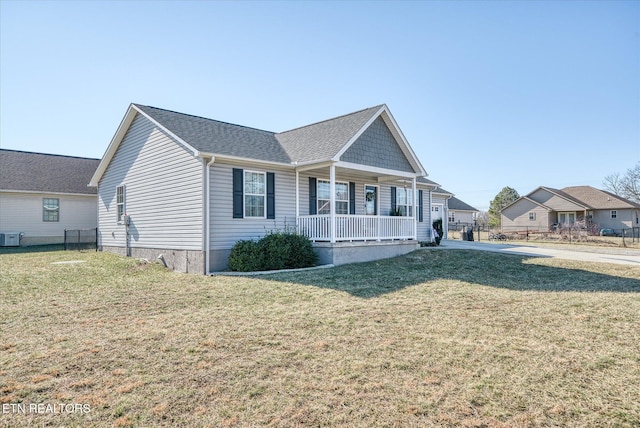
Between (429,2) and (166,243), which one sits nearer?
(429,2)

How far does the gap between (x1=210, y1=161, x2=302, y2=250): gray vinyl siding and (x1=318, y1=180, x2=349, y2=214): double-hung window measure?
1.50 meters

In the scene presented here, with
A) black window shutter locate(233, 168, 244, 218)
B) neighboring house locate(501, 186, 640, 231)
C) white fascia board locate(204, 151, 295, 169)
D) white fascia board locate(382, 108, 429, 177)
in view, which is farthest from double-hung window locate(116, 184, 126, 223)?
neighboring house locate(501, 186, 640, 231)

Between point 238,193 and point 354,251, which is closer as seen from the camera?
point 238,193

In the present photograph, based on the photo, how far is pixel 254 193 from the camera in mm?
12781

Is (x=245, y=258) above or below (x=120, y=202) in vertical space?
below

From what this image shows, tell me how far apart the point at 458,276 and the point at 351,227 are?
4117 millimetres

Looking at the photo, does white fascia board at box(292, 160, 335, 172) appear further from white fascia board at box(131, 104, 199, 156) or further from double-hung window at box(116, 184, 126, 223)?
double-hung window at box(116, 184, 126, 223)

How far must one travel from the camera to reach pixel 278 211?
13.4 metres

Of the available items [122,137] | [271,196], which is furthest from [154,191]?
[271,196]

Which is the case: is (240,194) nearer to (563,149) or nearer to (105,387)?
(105,387)

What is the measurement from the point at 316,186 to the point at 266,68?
16.0ft

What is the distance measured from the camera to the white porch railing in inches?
508

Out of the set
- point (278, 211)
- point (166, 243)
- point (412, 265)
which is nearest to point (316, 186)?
point (278, 211)

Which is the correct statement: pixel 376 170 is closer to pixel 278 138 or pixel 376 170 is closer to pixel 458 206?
pixel 278 138
